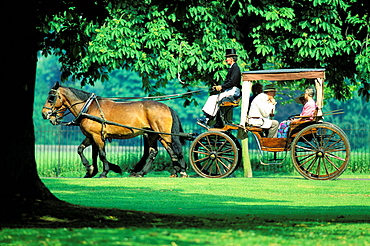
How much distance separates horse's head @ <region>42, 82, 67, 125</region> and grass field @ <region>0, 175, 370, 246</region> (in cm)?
278

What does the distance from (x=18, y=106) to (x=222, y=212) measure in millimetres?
3305

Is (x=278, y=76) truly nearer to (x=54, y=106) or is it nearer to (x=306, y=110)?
(x=306, y=110)

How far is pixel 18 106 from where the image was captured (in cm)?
888

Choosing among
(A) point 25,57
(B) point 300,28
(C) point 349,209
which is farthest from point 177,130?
(A) point 25,57

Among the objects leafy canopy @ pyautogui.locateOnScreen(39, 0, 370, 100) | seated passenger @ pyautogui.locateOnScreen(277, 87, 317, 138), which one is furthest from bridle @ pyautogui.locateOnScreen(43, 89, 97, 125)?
seated passenger @ pyautogui.locateOnScreen(277, 87, 317, 138)

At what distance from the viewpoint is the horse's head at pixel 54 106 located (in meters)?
18.9

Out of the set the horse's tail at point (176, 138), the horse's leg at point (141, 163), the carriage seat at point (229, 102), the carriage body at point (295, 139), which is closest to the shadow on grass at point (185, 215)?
the carriage body at point (295, 139)

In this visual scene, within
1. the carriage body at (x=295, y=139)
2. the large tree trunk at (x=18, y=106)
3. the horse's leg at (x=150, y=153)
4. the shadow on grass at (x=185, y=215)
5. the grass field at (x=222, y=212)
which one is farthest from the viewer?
the horse's leg at (x=150, y=153)

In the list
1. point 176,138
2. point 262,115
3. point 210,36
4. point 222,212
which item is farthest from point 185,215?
point 210,36

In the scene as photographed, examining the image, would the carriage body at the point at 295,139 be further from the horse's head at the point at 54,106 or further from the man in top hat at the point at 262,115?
the horse's head at the point at 54,106

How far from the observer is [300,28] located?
21.0 metres

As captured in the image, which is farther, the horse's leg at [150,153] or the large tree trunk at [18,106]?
the horse's leg at [150,153]

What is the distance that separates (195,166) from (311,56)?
16.9 feet

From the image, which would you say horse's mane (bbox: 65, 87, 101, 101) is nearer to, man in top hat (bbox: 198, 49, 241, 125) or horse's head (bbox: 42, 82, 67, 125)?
horse's head (bbox: 42, 82, 67, 125)
